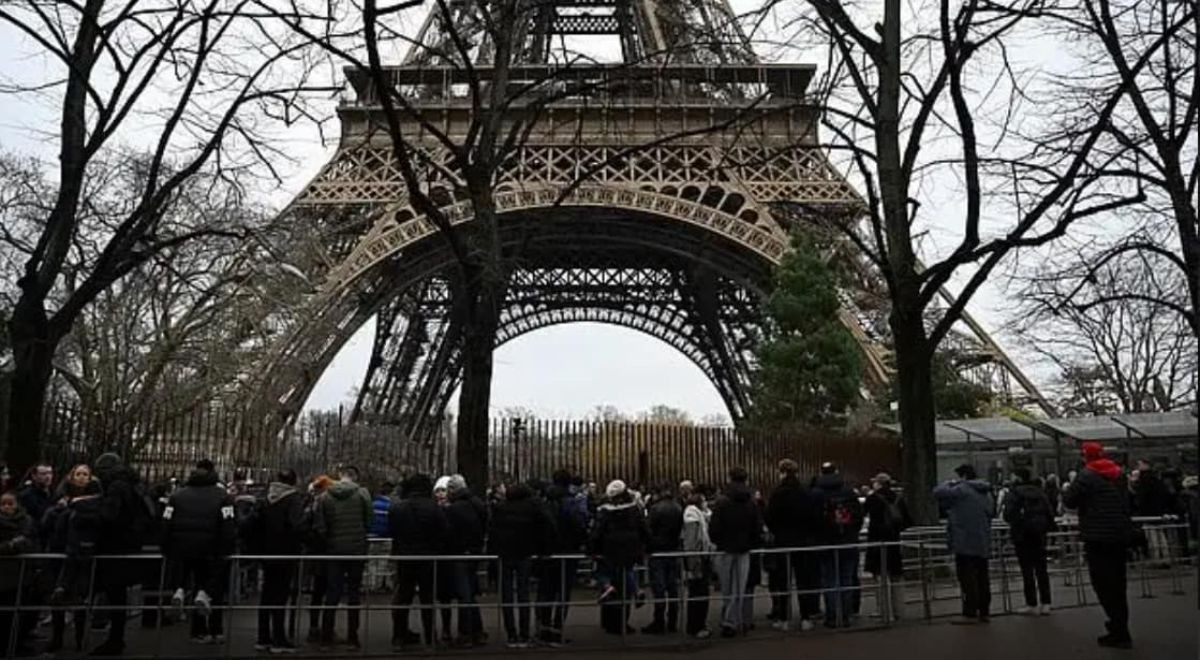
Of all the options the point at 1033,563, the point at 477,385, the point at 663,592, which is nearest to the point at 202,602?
the point at 477,385

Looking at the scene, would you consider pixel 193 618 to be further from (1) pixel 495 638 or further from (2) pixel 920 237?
(2) pixel 920 237

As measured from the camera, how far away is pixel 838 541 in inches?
446

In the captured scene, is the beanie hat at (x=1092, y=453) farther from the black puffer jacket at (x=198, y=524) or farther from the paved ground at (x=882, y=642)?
the black puffer jacket at (x=198, y=524)

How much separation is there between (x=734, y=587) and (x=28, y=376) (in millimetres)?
7876

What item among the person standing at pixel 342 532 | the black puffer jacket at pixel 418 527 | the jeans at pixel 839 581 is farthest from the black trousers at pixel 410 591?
the jeans at pixel 839 581

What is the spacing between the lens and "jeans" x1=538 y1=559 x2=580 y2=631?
994 cm

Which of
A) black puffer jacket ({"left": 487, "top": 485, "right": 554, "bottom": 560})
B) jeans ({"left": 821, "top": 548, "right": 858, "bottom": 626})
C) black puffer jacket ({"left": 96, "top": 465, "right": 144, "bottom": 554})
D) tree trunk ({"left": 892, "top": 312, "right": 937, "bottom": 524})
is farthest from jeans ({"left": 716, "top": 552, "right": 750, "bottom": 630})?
black puffer jacket ({"left": 96, "top": 465, "right": 144, "bottom": 554})

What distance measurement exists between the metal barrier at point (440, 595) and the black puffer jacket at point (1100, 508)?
1.86m

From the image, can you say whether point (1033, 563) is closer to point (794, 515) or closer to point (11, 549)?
point (794, 515)

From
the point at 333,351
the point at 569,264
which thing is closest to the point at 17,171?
the point at 333,351

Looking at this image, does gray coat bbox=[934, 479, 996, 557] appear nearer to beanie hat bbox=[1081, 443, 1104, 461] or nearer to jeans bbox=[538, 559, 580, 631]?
beanie hat bbox=[1081, 443, 1104, 461]

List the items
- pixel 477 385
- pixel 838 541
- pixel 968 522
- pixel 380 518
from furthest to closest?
1. pixel 380 518
2. pixel 477 385
3. pixel 838 541
4. pixel 968 522

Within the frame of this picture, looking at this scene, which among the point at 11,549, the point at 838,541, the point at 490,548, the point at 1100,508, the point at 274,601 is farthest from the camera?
the point at 838,541

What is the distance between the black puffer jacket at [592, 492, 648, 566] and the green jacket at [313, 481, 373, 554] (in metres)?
2.22
